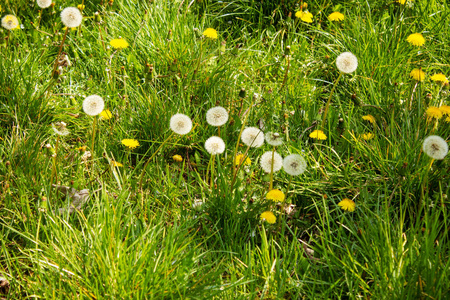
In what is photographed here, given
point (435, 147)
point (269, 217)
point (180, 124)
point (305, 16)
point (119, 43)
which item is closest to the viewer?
point (435, 147)

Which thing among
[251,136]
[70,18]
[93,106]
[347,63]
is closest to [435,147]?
[347,63]

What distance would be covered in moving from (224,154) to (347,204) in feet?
2.28

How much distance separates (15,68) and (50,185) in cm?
92

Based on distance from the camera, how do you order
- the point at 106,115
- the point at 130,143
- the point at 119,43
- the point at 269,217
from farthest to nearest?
the point at 119,43, the point at 106,115, the point at 130,143, the point at 269,217

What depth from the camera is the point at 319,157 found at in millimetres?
2209

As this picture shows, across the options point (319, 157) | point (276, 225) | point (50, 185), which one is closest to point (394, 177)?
point (319, 157)

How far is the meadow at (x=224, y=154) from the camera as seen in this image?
1605mm

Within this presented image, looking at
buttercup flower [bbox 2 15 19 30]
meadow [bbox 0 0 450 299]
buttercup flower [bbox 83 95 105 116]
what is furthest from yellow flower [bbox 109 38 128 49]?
buttercup flower [bbox 83 95 105 116]

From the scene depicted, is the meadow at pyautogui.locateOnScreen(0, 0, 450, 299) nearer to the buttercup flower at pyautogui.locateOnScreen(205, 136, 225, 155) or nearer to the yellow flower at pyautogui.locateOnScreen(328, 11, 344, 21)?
the buttercup flower at pyautogui.locateOnScreen(205, 136, 225, 155)

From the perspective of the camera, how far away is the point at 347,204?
1.96 m

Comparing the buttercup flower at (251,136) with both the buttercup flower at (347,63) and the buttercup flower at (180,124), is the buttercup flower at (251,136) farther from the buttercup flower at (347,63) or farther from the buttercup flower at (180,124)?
the buttercup flower at (347,63)

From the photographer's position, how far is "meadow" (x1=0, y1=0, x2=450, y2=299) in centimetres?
161

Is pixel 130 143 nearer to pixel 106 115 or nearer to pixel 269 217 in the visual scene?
pixel 106 115

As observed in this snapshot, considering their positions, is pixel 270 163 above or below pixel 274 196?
above
